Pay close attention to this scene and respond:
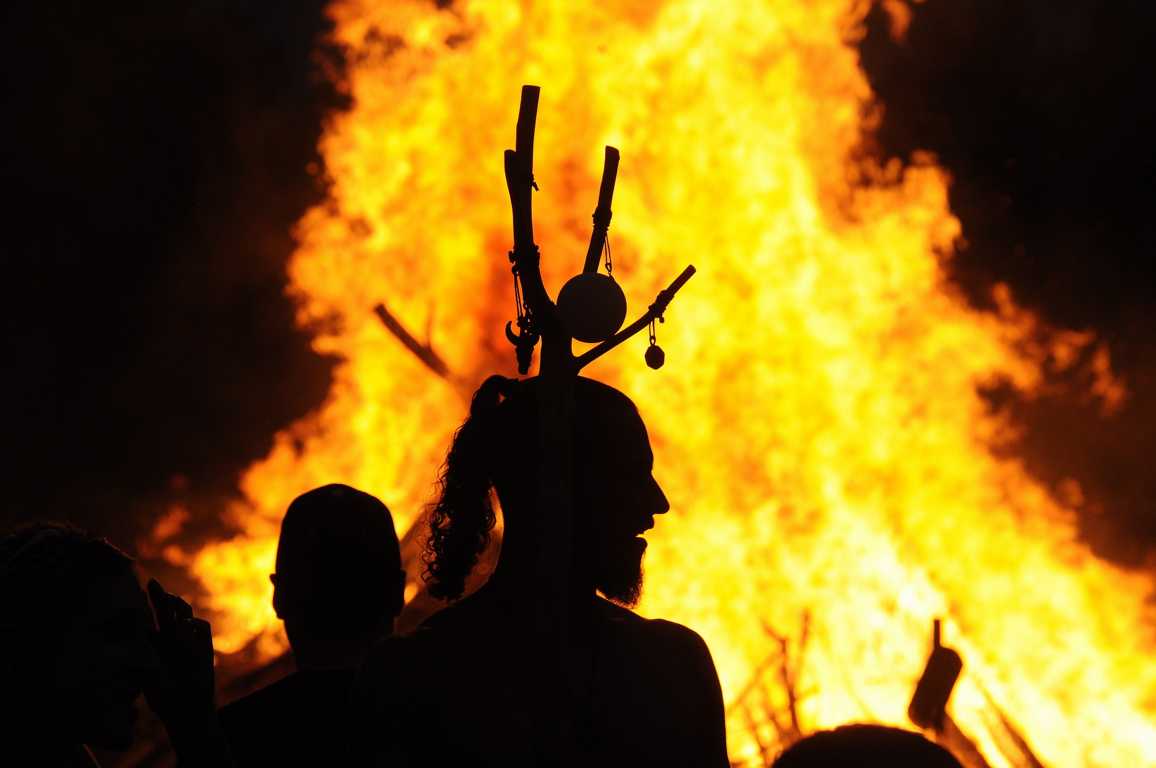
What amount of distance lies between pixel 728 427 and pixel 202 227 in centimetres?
690

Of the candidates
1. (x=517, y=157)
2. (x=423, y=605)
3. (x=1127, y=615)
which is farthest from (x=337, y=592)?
(x=1127, y=615)

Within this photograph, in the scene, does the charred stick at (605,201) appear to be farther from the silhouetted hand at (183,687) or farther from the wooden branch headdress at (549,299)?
the silhouetted hand at (183,687)

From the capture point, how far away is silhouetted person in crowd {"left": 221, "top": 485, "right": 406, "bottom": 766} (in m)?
2.50

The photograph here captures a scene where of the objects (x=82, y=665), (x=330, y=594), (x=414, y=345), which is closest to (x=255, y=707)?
(x=330, y=594)

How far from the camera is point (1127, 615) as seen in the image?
8.97 meters

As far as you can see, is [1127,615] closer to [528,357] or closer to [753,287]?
[753,287]

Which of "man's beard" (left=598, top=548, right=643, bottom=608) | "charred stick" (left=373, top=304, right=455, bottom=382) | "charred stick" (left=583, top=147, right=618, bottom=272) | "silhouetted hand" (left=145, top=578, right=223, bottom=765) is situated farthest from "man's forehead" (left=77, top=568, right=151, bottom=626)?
"charred stick" (left=373, top=304, right=455, bottom=382)

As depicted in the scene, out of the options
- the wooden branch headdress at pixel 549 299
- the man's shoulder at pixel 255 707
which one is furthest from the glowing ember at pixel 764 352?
the wooden branch headdress at pixel 549 299

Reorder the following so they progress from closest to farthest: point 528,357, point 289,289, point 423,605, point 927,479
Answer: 1. point 528,357
2. point 423,605
3. point 927,479
4. point 289,289

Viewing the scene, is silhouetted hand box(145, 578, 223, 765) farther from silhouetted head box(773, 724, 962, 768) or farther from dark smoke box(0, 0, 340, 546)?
dark smoke box(0, 0, 340, 546)

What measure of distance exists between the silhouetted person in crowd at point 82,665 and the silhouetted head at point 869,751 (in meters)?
1.20

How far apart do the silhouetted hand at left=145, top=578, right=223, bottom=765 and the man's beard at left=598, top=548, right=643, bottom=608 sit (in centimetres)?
90

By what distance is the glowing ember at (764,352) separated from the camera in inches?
339

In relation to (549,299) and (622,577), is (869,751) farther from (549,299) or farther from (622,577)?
(549,299)
